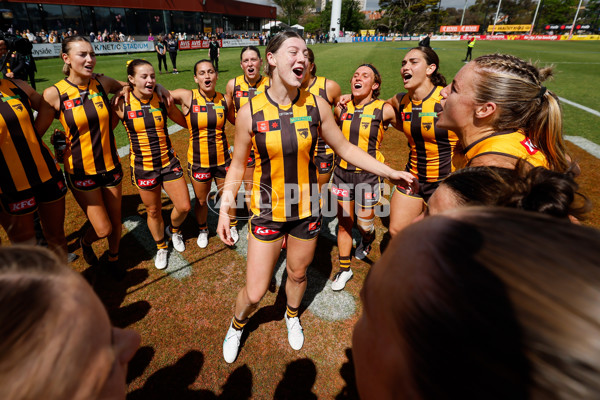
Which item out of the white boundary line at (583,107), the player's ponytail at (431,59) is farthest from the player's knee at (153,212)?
the white boundary line at (583,107)

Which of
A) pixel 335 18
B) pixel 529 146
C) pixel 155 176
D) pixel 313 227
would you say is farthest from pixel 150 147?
pixel 335 18

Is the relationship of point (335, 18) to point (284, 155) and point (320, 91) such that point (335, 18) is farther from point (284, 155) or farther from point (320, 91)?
point (284, 155)

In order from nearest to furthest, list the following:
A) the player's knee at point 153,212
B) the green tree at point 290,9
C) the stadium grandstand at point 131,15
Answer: the player's knee at point 153,212, the stadium grandstand at point 131,15, the green tree at point 290,9

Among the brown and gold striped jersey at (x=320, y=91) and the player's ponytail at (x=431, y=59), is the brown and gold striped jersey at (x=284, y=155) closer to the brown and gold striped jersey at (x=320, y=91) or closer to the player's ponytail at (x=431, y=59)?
the brown and gold striped jersey at (x=320, y=91)

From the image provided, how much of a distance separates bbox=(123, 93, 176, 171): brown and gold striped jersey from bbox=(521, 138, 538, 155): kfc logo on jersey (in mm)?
4222

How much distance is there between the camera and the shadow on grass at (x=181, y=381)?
8.76ft

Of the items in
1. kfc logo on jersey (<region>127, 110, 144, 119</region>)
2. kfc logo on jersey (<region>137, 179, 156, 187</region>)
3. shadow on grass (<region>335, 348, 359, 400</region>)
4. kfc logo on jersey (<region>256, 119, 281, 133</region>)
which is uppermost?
kfc logo on jersey (<region>256, 119, 281, 133</region>)

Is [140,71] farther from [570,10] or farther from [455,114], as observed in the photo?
[570,10]

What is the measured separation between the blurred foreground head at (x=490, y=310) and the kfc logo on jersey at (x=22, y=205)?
168 inches

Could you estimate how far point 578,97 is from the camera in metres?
13.9

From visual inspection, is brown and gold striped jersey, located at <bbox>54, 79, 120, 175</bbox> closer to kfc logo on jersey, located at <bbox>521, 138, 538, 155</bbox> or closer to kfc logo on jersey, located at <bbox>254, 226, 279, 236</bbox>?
kfc logo on jersey, located at <bbox>254, 226, 279, 236</bbox>

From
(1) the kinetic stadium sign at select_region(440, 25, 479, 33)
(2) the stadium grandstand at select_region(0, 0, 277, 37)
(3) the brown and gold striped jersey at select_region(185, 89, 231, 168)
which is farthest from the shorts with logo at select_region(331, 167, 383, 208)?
(1) the kinetic stadium sign at select_region(440, 25, 479, 33)

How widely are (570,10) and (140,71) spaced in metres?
111

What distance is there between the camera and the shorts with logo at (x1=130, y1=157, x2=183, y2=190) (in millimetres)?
4156
